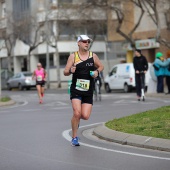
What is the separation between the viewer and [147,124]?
1184 centimetres

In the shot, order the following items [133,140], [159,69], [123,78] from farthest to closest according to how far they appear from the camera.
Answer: [123,78] < [159,69] < [133,140]

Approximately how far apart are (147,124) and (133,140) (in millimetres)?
1490

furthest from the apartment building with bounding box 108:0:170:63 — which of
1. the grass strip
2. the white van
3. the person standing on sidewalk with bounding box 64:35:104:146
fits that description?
the person standing on sidewalk with bounding box 64:35:104:146

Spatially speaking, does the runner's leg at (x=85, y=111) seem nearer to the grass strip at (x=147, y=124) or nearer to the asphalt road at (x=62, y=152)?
the asphalt road at (x=62, y=152)

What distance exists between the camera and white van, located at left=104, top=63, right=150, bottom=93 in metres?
31.8

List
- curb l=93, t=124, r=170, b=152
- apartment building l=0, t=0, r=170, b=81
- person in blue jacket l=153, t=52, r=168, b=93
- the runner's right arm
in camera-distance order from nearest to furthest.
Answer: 1. curb l=93, t=124, r=170, b=152
2. the runner's right arm
3. person in blue jacket l=153, t=52, r=168, b=93
4. apartment building l=0, t=0, r=170, b=81

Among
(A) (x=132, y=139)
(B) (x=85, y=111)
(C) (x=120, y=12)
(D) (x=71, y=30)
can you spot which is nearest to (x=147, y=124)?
(A) (x=132, y=139)

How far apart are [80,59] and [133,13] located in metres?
33.2

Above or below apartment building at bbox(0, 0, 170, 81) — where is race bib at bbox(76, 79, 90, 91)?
below

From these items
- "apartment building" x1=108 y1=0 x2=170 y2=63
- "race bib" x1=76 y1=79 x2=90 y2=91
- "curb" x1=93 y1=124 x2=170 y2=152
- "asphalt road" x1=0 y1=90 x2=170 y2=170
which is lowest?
"asphalt road" x1=0 y1=90 x2=170 y2=170

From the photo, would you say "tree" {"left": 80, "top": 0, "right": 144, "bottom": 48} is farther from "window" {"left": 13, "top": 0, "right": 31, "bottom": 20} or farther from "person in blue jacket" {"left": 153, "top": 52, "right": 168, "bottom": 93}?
"window" {"left": 13, "top": 0, "right": 31, "bottom": 20}

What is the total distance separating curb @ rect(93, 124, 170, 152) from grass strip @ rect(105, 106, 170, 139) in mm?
184

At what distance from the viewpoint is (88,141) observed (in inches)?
434

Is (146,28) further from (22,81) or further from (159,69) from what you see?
(159,69)
